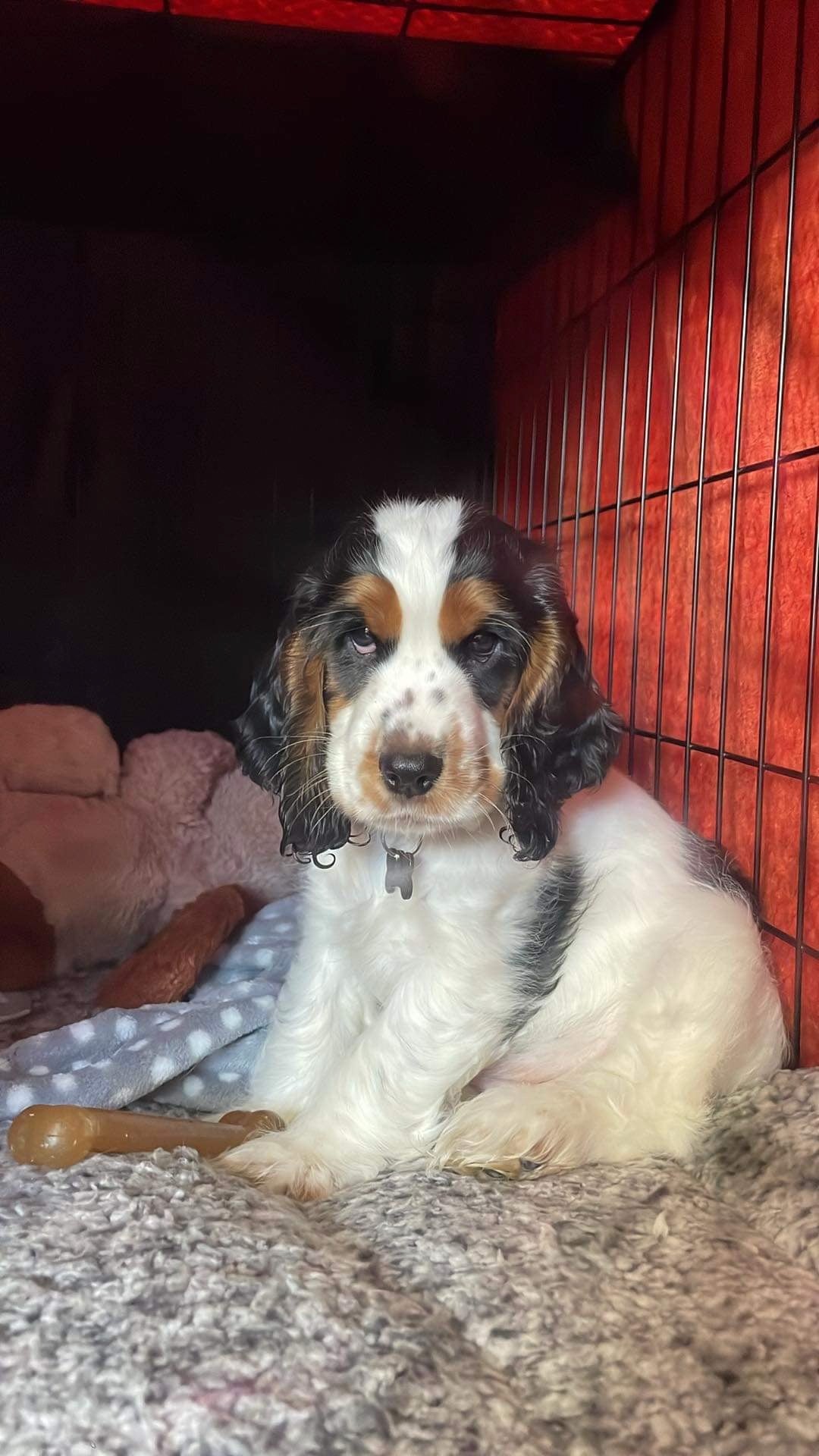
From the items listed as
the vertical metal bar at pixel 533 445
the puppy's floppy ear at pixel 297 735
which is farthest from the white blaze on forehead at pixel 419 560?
the vertical metal bar at pixel 533 445

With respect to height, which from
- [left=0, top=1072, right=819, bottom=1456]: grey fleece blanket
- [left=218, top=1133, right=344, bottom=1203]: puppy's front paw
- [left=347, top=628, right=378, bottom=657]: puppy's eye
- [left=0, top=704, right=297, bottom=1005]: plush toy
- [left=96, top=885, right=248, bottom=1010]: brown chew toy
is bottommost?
[left=218, top=1133, right=344, bottom=1203]: puppy's front paw

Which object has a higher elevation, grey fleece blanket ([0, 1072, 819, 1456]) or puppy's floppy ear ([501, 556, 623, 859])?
puppy's floppy ear ([501, 556, 623, 859])

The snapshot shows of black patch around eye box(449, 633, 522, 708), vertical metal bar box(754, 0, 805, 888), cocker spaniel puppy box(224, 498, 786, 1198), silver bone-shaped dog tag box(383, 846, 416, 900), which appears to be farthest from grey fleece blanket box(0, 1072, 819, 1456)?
black patch around eye box(449, 633, 522, 708)

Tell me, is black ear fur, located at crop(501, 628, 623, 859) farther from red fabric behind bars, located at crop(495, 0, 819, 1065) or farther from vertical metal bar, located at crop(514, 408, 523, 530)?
vertical metal bar, located at crop(514, 408, 523, 530)

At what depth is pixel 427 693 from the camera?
186cm

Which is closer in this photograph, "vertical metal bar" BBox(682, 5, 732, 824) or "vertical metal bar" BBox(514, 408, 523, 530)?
"vertical metal bar" BBox(682, 5, 732, 824)

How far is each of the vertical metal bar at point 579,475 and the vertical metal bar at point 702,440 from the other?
27 centimetres

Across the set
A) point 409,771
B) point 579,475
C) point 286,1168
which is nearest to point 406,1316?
point 286,1168

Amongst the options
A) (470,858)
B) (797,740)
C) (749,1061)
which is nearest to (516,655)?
(470,858)

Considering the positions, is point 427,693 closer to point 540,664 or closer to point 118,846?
point 540,664

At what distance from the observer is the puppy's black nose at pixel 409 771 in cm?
177

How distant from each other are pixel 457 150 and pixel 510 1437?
7.58 ft

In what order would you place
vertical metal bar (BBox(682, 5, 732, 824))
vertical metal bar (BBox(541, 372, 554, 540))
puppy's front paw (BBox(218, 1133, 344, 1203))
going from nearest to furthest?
puppy's front paw (BBox(218, 1133, 344, 1203)) → vertical metal bar (BBox(682, 5, 732, 824)) → vertical metal bar (BBox(541, 372, 554, 540))

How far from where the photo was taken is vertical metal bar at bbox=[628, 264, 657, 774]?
2516mm
